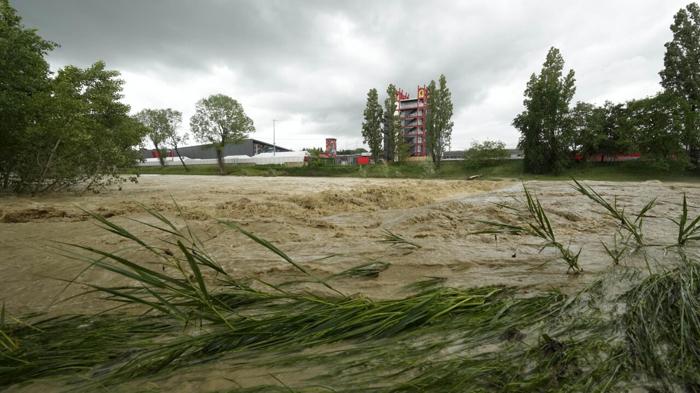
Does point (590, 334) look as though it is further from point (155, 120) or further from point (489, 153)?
point (155, 120)

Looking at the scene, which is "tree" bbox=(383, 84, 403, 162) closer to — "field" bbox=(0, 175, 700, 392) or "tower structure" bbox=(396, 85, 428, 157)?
"tower structure" bbox=(396, 85, 428, 157)

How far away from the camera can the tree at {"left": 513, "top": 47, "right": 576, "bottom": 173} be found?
32.7 metres

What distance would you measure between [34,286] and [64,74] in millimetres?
13082

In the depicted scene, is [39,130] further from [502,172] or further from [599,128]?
[599,128]

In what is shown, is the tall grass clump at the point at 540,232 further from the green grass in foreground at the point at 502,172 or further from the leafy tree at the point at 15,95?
the green grass in foreground at the point at 502,172

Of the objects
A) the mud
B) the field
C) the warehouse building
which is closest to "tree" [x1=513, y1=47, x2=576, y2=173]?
the mud

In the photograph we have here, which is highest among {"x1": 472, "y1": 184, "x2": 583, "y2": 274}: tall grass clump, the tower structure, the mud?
the tower structure

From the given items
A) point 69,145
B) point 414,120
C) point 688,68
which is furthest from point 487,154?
point 69,145

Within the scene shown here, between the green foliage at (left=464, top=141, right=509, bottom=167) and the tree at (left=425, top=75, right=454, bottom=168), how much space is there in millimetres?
4141

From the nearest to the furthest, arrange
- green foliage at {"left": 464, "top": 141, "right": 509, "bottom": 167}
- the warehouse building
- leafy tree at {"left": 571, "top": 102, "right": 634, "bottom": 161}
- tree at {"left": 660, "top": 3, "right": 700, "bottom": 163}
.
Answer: tree at {"left": 660, "top": 3, "right": 700, "bottom": 163}, leafy tree at {"left": 571, "top": 102, "right": 634, "bottom": 161}, green foliage at {"left": 464, "top": 141, "right": 509, "bottom": 167}, the warehouse building

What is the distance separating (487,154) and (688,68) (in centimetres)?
1863

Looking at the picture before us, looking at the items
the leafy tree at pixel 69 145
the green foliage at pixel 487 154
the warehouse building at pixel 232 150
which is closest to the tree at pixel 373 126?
the green foliage at pixel 487 154

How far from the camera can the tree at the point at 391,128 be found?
45.3 m

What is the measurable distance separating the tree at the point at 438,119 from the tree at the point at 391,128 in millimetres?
4844
